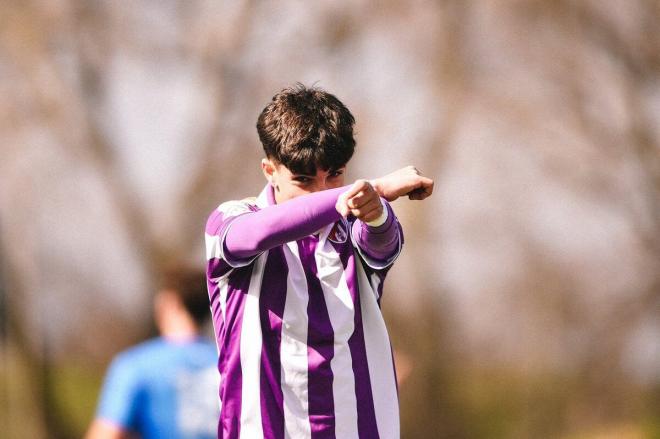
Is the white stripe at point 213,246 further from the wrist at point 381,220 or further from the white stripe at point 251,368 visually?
the wrist at point 381,220

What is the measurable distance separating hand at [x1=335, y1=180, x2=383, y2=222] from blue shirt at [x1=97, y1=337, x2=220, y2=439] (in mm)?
1303

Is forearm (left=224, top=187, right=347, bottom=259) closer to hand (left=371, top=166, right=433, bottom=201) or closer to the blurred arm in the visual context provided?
hand (left=371, top=166, right=433, bottom=201)

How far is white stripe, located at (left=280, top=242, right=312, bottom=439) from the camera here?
1673 millimetres

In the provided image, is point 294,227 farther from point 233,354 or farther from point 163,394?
point 163,394

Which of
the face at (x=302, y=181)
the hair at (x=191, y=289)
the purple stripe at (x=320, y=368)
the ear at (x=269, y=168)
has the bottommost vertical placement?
the purple stripe at (x=320, y=368)

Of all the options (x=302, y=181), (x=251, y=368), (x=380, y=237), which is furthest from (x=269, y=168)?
(x=251, y=368)

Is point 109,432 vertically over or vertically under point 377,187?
under

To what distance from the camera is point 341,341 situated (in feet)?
5.55

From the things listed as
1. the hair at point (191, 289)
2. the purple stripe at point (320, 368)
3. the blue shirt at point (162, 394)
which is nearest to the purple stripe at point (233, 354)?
the purple stripe at point (320, 368)

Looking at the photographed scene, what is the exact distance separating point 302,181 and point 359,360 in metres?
0.35

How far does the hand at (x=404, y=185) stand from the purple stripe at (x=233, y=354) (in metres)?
0.35

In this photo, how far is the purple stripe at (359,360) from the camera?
1707mm

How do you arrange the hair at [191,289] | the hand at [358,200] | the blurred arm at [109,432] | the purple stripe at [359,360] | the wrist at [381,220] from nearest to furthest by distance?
the hand at [358,200]
the wrist at [381,220]
the purple stripe at [359,360]
the blurred arm at [109,432]
the hair at [191,289]

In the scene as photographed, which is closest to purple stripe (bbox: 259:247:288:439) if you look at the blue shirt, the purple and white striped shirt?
the purple and white striped shirt
